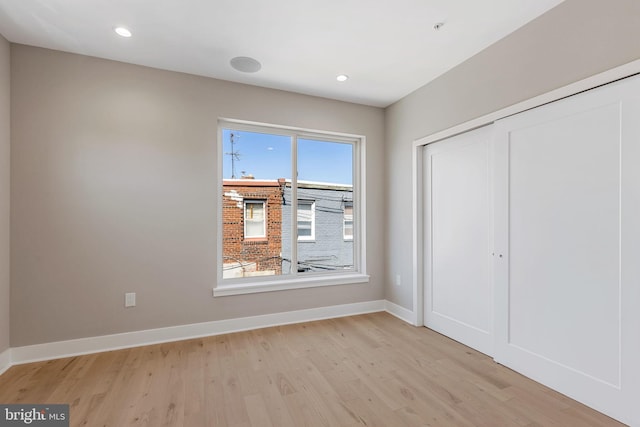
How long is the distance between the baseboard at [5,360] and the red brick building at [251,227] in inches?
69.1

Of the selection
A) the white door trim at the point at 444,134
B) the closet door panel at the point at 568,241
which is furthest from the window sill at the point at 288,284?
the closet door panel at the point at 568,241

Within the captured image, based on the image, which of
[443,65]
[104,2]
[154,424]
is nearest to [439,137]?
[443,65]

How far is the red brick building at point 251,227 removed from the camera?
3.20 m

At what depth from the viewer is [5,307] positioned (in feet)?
7.61

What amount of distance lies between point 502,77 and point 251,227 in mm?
2774

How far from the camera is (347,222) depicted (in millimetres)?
3822

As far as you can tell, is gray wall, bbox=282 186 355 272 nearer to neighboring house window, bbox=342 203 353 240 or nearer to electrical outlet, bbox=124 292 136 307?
neighboring house window, bbox=342 203 353 240

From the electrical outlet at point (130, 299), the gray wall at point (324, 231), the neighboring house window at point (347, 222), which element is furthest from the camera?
the neighboring house window at point (347, 222)

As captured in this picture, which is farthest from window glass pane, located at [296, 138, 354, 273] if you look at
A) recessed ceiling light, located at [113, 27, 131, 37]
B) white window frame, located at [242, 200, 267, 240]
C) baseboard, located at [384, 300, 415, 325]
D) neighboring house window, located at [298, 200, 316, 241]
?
recessed ceiling light, located at [113, 27, 131, 37]

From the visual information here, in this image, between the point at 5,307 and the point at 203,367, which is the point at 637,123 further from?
the point at 5,307

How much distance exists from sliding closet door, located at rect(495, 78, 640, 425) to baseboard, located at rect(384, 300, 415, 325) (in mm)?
1037

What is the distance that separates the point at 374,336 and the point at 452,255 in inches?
45.1

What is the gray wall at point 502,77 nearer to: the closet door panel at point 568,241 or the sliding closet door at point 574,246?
the sliding closet door at point 574,246

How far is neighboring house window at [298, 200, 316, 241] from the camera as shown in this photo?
11.6 ft
